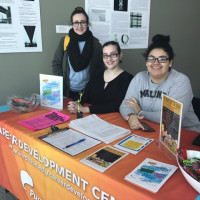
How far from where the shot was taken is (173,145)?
0.95 metres

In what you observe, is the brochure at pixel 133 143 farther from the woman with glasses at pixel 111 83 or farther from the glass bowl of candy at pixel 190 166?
the woman with glasses at pixel 111 83

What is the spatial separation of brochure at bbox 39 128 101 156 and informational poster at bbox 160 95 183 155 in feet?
1.09

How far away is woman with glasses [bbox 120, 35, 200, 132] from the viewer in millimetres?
1382

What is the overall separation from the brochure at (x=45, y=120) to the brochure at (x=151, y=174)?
25.8 inches

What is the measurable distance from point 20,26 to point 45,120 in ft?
3.87

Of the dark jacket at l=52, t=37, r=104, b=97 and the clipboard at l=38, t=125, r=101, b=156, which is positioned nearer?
the clipboard at l=38, t=125, r=101, b=156

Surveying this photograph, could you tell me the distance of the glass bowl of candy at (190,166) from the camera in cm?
72

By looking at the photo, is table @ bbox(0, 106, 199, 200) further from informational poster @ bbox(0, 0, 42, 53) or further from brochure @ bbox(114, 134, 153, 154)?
informational poster @ bbox(0, 0, 42, 53)

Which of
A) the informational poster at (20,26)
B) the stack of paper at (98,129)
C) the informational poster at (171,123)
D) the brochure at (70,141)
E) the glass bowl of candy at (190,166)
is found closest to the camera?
the glass bowl of candy at (190,166)

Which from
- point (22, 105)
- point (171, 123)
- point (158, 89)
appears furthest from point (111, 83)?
point (171, 123)

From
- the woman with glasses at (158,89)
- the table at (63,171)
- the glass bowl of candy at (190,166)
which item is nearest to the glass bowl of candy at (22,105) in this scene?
the table at (63,171)

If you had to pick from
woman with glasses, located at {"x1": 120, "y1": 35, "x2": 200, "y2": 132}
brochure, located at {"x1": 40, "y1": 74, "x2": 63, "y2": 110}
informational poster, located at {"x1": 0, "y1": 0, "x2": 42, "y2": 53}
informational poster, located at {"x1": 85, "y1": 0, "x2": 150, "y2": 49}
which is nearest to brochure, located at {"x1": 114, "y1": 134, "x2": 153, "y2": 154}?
woman with glasses, located at {"x1": 120, "y1": 35, "x2": 200, "y2": 132}

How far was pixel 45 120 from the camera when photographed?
1.40m

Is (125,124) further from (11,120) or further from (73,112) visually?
(11,120)
